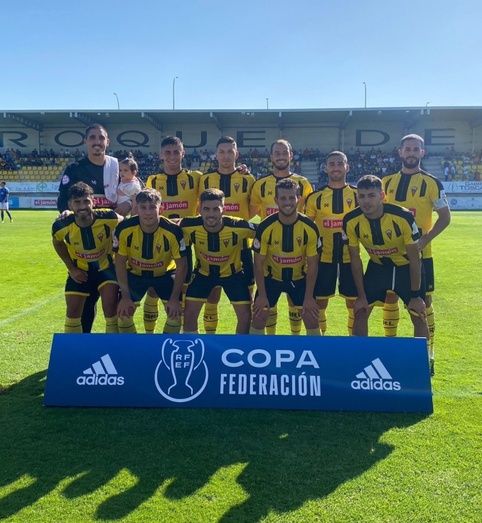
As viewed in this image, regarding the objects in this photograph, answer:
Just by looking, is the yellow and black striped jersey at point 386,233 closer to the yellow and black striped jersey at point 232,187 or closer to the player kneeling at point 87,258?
the yellow and black striped jersey at point 232,187

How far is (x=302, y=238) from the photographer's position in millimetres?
4418

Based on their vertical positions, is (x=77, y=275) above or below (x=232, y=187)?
below

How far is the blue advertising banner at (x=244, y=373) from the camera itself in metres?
3.52

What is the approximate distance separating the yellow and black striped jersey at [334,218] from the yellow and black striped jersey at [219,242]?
31.9 inches

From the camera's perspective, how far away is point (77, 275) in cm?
457

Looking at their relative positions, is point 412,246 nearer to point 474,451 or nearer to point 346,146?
point 474,451

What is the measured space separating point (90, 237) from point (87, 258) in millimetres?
202

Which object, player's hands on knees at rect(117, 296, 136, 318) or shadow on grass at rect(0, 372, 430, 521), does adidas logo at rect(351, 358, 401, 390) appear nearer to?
shadow on grass at rect(0, 372, 430, 521)

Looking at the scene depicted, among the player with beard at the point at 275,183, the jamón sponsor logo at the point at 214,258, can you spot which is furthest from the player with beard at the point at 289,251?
the player with beard at the point at 275,183

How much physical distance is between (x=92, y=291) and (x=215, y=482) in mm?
2524

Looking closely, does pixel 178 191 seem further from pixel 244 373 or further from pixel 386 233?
pixel 244 373

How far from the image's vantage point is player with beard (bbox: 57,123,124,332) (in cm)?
477

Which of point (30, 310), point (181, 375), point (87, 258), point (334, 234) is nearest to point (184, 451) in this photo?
point (181, 375)

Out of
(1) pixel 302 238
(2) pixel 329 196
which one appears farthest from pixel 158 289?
(2) pixel 329 196
